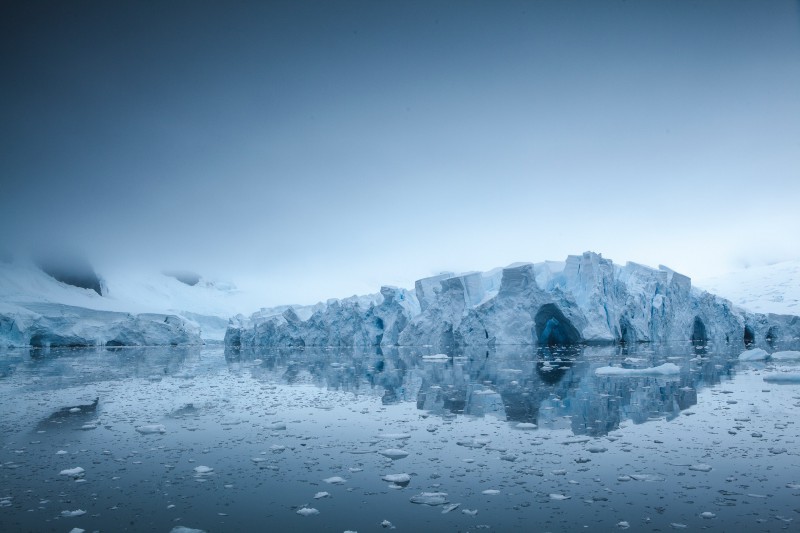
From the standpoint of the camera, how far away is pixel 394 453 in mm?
4734

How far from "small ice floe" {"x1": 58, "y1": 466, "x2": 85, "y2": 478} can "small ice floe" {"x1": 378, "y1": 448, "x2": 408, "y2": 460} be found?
2.73 metres

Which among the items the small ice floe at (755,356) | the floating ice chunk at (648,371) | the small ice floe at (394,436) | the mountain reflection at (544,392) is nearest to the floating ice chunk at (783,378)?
the mountain reflection at (544,392)

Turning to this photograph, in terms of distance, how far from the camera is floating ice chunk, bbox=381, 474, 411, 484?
3.86 m

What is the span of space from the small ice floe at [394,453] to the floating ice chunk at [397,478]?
62cm

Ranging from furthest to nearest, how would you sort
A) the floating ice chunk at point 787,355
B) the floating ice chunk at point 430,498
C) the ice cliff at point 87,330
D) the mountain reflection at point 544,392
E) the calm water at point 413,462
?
the ice cliff at point 87,330 → the floating ice chunk at point 787,355 → the mountain reflection at point 544,392 → the floating ice chunk at point 430,498 → the calm water at point 413,462

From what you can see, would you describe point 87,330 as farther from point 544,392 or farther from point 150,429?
point 544,392

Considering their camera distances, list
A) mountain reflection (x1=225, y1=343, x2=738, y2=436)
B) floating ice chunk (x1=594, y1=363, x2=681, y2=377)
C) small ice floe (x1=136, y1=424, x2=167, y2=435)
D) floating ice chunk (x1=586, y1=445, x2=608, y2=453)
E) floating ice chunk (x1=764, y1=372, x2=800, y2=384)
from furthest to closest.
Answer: floating ice chunk (x1=594, y1=363, x2=681, y2=377), floating ice chunk (x1=764, y1=372, x2=800, y2=384), mountain reflection (x1=225, y1=343, x2=738, y2=436), small ice floe (x1=136, y1=424, x2=167, y2=435), floating ice chunk (x1=586, y1=445, x2=608, y2=453)

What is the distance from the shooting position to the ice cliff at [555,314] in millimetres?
26859

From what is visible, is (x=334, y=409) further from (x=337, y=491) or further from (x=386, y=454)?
(x=337, y=491)

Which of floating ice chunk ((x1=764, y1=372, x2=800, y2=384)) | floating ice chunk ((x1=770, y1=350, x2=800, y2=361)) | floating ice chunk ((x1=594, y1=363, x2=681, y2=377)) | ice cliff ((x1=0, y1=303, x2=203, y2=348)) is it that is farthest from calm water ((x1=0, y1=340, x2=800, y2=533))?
ice cliff ((x1=0, y1=303, x2=203, y2=348))

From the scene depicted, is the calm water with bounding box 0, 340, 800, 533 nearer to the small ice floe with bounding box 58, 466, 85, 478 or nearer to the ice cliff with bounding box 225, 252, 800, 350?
the small ice floe with bounding box 58, 466, 85, 478

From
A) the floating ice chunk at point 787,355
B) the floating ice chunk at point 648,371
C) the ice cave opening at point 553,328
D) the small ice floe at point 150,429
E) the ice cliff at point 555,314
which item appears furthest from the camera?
the ice cave opening at point 553,328

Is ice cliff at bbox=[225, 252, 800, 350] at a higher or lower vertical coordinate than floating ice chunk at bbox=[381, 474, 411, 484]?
higher

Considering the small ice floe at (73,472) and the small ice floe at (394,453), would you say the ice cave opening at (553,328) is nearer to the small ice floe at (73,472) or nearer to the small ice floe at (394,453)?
the small ice floe at (394,453)
